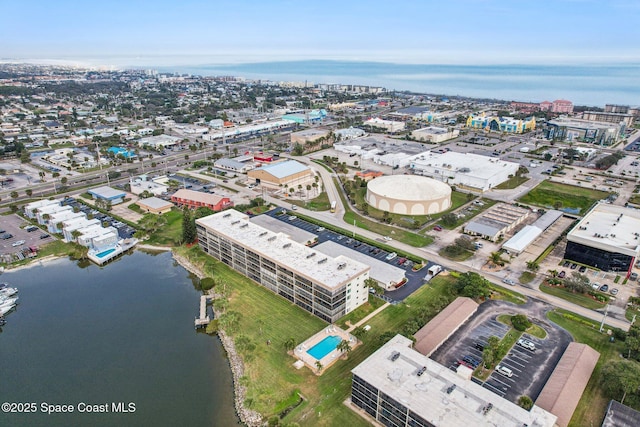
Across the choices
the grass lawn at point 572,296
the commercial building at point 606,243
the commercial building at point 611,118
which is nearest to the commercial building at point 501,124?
the commercial building at point 611,118

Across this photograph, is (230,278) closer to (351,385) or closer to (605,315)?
(351,385)

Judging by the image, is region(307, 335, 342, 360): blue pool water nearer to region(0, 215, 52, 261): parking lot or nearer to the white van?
the white van

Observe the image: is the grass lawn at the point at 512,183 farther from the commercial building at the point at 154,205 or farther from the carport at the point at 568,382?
the commercial building at the point at 154,205

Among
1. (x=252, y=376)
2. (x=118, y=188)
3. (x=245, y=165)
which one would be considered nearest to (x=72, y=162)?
(x=118, y=188)

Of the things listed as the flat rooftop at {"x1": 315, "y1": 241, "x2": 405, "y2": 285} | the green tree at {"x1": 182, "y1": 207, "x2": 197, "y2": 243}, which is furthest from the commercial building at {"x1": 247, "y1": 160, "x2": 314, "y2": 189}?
the flat rooftop at {"x1": 315, "y1": 241, "x2": 405, "y2": 285}

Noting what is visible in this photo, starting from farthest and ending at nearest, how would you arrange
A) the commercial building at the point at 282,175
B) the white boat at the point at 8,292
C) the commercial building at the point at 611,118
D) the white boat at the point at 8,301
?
the commercial building at the point at 611,118 → the commercial building at the point at 282,175 → the white boat at the point at 8,292 → the white boat at the point at 8,301

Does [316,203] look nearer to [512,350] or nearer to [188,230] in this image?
[188,230]
